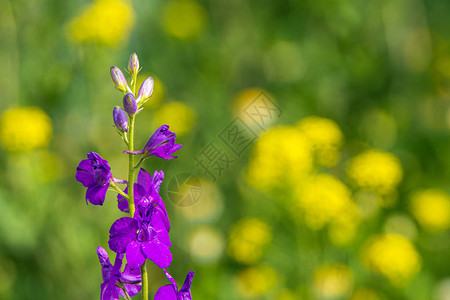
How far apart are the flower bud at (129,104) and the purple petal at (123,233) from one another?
0.17 meters

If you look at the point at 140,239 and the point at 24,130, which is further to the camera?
the point at 24,130

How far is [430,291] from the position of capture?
2.66 metres

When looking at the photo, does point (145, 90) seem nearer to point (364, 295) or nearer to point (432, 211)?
point (364, 295)

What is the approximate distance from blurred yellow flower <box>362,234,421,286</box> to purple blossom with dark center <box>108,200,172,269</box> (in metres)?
1.73

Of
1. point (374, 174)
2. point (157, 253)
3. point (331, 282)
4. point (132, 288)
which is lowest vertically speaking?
point (331, 282)

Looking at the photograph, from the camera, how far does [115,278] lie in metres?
0.87

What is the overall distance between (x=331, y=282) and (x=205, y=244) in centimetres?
70

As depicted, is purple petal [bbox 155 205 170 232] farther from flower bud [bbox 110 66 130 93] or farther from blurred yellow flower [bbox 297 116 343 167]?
blurred yellow flower [bbox 297 116 343 167]

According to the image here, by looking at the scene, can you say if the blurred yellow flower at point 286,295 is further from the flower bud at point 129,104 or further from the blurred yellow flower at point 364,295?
the flower bud at point 129,104

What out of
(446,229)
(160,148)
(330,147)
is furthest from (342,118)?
(160,148)

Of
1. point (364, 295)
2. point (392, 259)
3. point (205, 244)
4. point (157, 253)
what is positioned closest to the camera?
point (157, 253)

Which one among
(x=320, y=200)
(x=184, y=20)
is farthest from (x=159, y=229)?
(x=184, y=20)

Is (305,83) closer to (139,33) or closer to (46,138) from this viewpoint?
(139,33)

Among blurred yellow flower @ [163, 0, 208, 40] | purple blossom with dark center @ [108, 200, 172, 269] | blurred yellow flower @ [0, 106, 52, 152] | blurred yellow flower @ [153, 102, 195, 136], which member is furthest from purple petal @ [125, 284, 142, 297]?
blurred yellow flower @ [163, 0, 208, 40]
